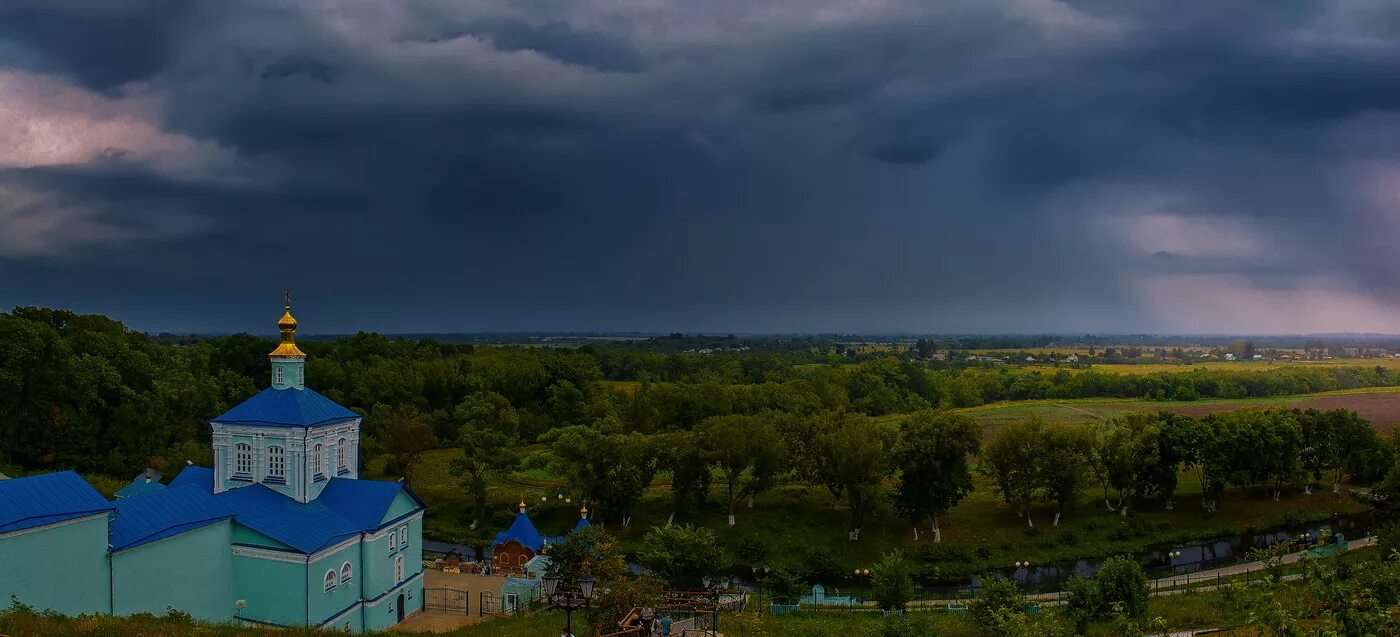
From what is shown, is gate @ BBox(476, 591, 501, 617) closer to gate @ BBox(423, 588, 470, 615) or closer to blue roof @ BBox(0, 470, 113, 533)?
gate @ BBox(423, 588, 470, 615)

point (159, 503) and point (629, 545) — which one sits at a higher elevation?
point (159, 503)

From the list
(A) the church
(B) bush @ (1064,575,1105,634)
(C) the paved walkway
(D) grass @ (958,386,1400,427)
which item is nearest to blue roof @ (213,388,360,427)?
(A) the church

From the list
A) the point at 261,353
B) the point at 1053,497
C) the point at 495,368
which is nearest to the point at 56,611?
the point at 1053,497

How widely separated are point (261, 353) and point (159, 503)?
60780 millimetres

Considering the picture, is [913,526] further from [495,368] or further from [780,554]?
[495,368]

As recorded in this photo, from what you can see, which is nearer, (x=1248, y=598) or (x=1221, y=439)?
(x=1248, y=598)

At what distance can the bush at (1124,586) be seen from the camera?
862 inches

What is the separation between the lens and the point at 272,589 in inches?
892

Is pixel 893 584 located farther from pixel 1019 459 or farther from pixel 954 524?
pixel 1019 459

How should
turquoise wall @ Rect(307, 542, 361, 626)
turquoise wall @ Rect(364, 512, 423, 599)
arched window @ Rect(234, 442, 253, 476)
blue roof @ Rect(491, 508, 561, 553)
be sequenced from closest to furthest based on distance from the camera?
turquoise wall @ Rect(307, 542, 361, 626), turquoise wall @ Rect(364, 512, 423, 599), arched window @ Rect(234, 442, 253, 476), blue roof @ Rect(491, 508, 561, 553)

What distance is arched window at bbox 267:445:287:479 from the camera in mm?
24875

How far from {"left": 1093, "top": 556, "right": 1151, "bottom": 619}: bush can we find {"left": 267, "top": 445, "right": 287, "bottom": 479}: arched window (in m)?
24.7

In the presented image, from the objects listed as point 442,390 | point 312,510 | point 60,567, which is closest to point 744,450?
point 312,510

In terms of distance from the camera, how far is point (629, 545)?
37969 millimetres
